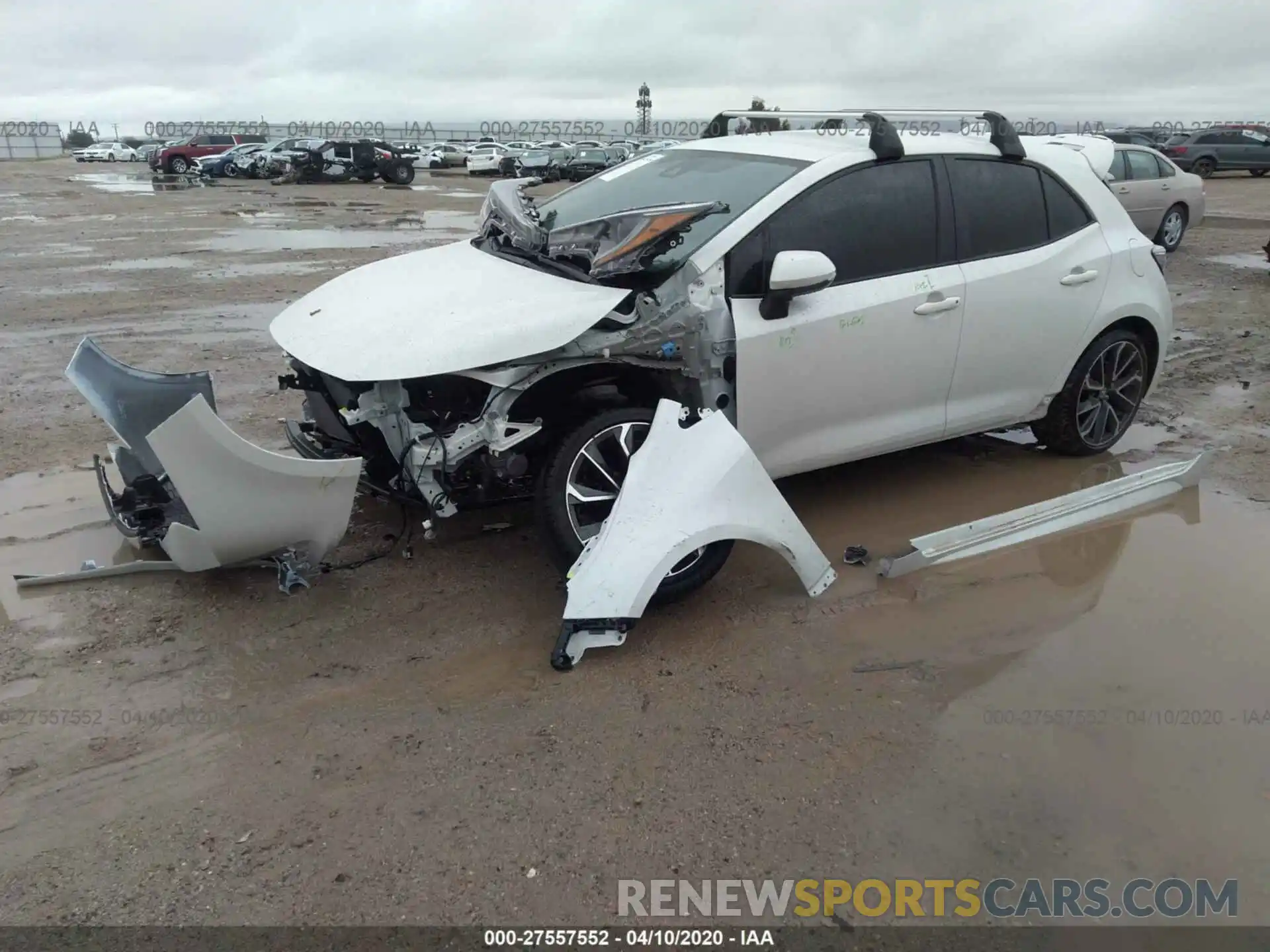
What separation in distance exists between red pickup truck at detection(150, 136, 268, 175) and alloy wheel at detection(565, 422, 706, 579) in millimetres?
43910

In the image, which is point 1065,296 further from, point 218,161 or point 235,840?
point 218,161

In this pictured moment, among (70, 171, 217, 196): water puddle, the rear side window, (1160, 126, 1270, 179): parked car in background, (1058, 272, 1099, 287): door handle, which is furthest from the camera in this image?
(70, 171, 217, 196): water puddle

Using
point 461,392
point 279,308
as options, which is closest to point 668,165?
point 461,392

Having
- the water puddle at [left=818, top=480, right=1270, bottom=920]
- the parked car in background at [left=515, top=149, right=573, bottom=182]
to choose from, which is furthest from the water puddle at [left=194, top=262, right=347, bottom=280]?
the parked car in background at [left=515, top=149, right=573, bottom=182]

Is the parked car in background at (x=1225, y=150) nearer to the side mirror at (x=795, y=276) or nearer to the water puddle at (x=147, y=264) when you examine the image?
the water puddle at (x=147, y=264)

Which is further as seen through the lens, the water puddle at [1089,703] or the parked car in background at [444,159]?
the parked car in background at [444,159]

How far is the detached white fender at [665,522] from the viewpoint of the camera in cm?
338

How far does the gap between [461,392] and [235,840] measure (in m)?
1.94

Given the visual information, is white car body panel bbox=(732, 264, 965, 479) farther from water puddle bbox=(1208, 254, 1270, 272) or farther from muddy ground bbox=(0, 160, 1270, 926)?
water puddle bbox=(1208, 254, 1270, 272)

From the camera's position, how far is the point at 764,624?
3.72 meters

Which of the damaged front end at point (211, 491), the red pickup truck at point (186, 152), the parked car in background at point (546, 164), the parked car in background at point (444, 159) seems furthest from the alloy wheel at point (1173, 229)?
the red pickup truck at point (186, 152)

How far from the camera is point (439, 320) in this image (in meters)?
3.67

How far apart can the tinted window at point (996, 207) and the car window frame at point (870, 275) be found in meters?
0.07

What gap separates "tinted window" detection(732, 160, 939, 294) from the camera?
402cm
